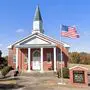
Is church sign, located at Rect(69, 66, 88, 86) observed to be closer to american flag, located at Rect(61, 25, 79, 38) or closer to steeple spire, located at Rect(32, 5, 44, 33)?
american flag, located at Rect(61, 25, 79, 38)

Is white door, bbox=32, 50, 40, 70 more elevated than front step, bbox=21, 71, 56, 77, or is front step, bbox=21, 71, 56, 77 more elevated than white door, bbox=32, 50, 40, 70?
white door, bbox=32, 50, 40, 70

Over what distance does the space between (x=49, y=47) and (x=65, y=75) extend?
677 cm

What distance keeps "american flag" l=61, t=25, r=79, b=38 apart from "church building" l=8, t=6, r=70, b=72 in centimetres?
1033

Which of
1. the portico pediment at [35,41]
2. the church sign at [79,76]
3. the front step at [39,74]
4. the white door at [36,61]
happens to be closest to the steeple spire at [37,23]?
the portico pediment at [35,41]

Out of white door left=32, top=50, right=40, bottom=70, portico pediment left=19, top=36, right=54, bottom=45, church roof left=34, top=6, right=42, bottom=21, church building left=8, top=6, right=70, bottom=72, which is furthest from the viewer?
church roof left=34, top=6, right=42, bottom=21

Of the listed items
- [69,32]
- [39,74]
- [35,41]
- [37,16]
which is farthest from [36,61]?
[69,32]

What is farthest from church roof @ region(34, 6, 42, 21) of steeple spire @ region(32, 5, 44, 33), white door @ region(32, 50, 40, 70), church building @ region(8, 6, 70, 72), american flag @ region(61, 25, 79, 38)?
american flag @ region(61, 25, 79, 38)

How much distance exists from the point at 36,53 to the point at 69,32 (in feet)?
42.9

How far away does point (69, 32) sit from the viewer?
22797 millimetres

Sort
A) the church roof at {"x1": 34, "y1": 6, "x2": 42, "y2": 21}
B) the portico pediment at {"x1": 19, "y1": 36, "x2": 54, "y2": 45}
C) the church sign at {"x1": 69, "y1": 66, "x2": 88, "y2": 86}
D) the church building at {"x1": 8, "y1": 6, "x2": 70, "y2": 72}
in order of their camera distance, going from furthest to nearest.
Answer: the church roof at {"x1": 34, "y1": 6, "x2": 42, "y2": 21} → the portico pediment at {"x1": 19, "y1": 36, "x2": 54, "y2": 45} → the church building at {"x1": 8, "y1": 6, "x2": 70, "y2": 72} → the church sign at {"x1": 69, "y1": 66, "x2": 88, "y2": 86}

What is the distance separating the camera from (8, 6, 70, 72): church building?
33594 millimetres

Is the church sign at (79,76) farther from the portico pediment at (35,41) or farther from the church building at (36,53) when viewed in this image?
the portico pediment at (35,41)

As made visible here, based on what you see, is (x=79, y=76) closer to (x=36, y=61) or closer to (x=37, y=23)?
(x=36, y=61)

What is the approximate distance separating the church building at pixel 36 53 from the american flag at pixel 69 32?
10.3 meters
